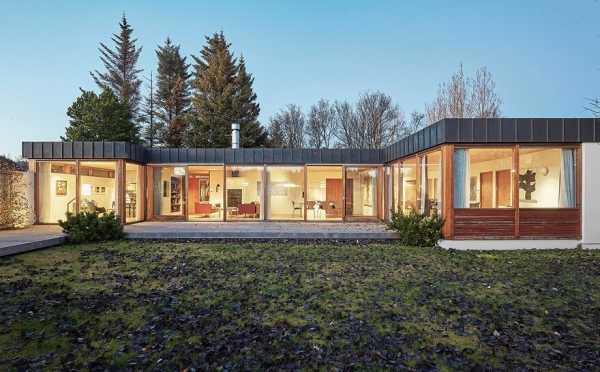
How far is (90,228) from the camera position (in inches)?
347

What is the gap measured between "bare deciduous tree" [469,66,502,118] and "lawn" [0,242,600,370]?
60.7 ft

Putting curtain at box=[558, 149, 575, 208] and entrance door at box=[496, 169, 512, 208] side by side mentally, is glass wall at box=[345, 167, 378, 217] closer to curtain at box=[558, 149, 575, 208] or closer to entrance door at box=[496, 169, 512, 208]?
entrance door at box=[496, 169, 512, 208]

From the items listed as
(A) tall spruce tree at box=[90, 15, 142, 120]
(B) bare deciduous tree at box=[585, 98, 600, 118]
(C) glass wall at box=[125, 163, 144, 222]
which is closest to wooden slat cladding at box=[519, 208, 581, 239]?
(B) bare deciduous tree at box=[585, 98, 600, 118]

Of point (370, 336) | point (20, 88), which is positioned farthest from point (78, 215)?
point (20, 88)

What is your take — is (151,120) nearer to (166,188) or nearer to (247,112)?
(247,112)

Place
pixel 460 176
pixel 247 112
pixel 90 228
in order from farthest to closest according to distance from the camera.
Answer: pixel 247 112, pixel 90 228, pixel 460 176

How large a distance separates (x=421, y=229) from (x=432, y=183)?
4.64ft

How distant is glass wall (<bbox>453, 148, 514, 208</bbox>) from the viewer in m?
8.15

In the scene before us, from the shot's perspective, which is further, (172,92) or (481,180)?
(172,92)

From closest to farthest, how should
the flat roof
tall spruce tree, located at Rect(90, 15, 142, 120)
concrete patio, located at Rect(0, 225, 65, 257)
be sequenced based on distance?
1. concrete patio, located at Rect(0, 225, 65, 257)
2. the flat roof
3. tall spruce tree, located at Rect(90, 15, 142, 120)

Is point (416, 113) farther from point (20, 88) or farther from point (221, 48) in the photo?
point (20, 88)

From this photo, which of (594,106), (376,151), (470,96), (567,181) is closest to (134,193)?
(376,151)

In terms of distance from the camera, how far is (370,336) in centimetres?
331

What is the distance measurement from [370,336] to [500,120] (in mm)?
7075
